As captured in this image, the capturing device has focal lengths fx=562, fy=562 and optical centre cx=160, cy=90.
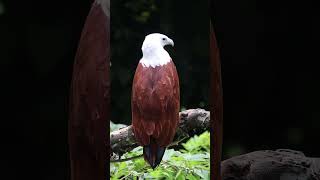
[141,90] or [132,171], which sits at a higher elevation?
[141,90]

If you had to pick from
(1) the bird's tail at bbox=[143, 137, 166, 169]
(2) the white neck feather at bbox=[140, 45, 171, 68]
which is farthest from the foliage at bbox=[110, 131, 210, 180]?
(2) the white neck feather at bbox=[140, 45, 171, 68]

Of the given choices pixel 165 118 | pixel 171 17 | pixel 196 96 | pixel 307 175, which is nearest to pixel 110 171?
pixel 165 118

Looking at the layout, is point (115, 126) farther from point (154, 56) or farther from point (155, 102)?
point (154, 56)

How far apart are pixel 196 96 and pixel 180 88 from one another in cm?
8

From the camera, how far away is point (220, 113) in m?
2.40

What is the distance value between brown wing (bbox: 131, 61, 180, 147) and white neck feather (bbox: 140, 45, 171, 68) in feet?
0.06

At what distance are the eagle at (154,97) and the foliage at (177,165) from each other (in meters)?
0.03

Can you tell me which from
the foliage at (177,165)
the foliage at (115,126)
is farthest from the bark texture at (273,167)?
the foliage at (115,126)

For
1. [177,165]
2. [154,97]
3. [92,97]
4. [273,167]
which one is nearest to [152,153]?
[177,165]

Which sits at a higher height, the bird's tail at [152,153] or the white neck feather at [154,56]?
the white neck feather at [154,56]

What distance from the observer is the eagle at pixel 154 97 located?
2.27m

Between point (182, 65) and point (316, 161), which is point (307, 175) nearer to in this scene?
point (316, 161)

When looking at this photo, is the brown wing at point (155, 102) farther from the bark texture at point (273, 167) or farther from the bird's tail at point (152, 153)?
the bark texture at point (273, 167)

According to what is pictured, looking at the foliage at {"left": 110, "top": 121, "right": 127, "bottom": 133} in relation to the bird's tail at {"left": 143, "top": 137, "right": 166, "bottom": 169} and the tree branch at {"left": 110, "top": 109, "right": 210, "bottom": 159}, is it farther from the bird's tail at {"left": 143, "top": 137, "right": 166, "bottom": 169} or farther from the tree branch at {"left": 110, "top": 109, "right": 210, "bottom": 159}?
the bird's tail at {"left": 143, "top": 137, "right": 166, "bottom": 169}
